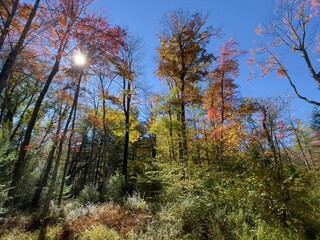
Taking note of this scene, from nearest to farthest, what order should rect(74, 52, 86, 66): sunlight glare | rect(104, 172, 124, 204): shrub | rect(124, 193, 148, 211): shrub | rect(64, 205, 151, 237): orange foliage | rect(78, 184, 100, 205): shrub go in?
rect(64, 205, 151, 237): orange foliage, rect(124, 193, 148, 211): shrub, rect(74, 52, 86, 66): sunlight glare, rect(104, 172, 124, 204): shrub, rect(78, 184, 100, 205): shrub

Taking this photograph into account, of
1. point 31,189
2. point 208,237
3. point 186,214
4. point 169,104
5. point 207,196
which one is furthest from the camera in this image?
point 31,189

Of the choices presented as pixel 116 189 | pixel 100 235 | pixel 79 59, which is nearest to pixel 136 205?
pixel 100 235

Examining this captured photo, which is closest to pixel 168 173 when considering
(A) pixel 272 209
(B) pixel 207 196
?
(B) pixel 207 196

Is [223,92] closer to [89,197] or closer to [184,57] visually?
[184,57]

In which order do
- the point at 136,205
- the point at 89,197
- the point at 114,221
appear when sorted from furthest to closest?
1. the point at 89,197
2. the point at 136,205
3. the point at 114,221

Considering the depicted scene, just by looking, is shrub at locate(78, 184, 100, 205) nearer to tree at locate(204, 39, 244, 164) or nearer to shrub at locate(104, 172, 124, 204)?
shrub at locate(104, 172, 124, 204)

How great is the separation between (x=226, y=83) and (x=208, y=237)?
1131 cm

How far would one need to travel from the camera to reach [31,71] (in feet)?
48.1

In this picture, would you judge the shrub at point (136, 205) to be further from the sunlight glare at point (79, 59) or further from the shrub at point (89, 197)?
the sunlight glare at point (79, 59)

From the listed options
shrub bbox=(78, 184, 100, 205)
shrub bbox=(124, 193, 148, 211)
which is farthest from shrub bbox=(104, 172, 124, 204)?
shrub bbox=(124, 193, 148, 211)

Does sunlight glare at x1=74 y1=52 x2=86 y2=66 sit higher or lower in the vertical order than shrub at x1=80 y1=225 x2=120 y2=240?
higher

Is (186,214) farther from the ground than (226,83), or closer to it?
closer to it

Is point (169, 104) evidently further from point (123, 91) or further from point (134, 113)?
point (134, 113)

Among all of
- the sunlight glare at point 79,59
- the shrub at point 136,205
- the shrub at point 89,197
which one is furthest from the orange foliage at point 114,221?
the sunlight glare at point 79,59
